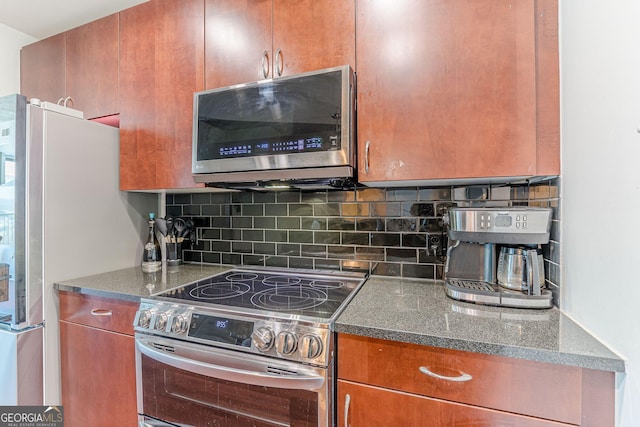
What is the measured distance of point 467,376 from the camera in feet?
2.52

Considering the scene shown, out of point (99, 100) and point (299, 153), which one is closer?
point (299, 153)

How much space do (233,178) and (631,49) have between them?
1.30 metres

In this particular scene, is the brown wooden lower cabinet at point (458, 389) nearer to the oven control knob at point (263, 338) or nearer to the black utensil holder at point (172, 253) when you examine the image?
the oven control knob at point (263, 338)

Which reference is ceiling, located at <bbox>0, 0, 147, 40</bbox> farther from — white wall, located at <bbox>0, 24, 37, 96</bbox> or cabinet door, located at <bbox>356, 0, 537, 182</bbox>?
cabinet door, located at <bbox>356, 0, 537, 182</bbox>

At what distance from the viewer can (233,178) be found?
1291mm

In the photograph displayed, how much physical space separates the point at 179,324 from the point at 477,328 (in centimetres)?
102

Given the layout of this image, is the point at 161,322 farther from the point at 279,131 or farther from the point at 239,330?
the point at 279,131

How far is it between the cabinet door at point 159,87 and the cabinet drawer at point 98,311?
1.95ft

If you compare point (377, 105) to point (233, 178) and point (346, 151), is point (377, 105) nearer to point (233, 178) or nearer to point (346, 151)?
point (346, 151)

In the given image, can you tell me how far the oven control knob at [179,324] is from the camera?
42.0 inches

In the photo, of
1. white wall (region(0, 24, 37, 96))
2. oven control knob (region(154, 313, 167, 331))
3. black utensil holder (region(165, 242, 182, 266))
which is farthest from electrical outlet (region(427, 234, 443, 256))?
white wall (region(0, 24, 37, 96))

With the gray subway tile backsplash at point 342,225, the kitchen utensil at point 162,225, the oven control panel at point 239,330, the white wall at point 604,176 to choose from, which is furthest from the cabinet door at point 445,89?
the kitchen utensil at point 162,225

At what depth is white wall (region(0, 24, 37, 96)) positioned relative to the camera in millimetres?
1792

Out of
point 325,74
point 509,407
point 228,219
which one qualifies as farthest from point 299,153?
point 509,407
